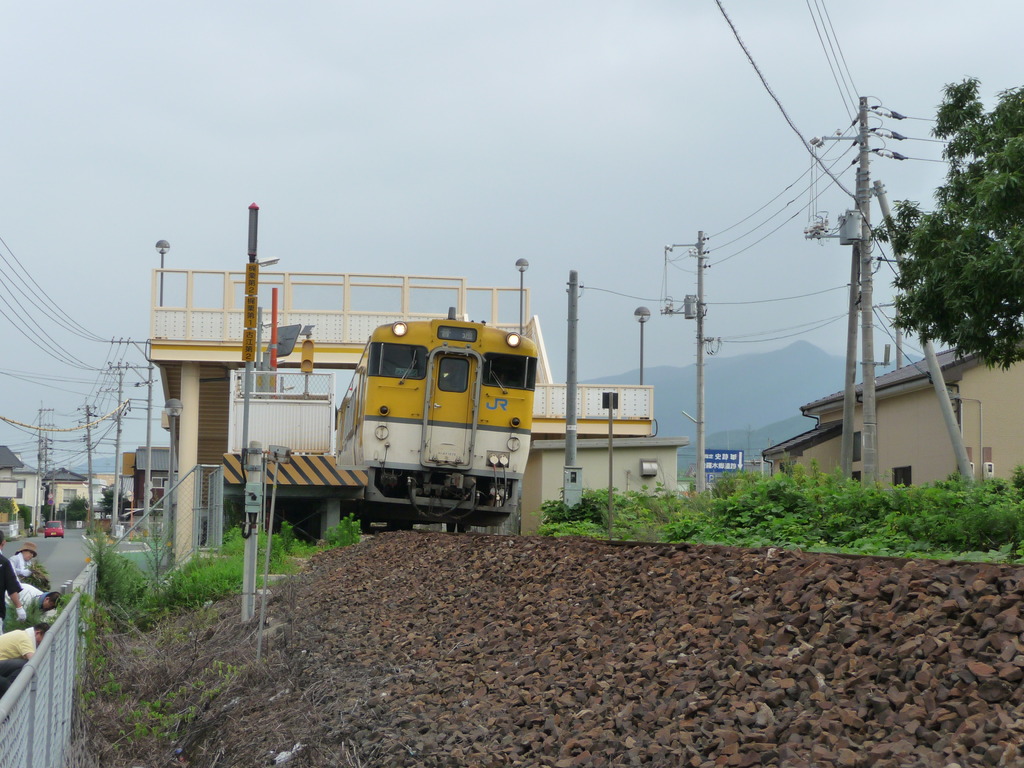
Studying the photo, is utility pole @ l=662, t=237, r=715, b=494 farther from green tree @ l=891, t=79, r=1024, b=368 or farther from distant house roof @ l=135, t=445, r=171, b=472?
distant house roof @ l=135, t=445, r=171, b=472

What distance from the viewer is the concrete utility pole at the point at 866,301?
2352cm

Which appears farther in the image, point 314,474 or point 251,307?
point 314,474

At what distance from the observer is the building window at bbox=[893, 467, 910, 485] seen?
29.0 meters

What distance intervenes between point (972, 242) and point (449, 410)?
7559mm

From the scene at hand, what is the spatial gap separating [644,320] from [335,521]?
901 inches

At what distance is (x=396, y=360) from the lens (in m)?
16.3

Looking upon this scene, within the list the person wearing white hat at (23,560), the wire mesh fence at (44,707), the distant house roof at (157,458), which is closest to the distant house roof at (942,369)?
the person wearing white hat at (23,560)

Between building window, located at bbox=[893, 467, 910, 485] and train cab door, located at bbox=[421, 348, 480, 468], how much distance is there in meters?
16.5

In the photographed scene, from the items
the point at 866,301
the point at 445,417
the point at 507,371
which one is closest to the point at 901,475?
the point at 866,301

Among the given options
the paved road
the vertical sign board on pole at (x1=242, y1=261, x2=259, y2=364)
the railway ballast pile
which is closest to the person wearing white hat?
the paved road

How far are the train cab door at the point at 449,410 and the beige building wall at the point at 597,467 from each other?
182 inches

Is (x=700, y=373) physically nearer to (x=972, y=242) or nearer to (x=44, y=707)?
(x=972, y=242)

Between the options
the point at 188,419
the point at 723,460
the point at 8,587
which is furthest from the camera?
the point at 723,460

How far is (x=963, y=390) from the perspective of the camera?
87.8ft
